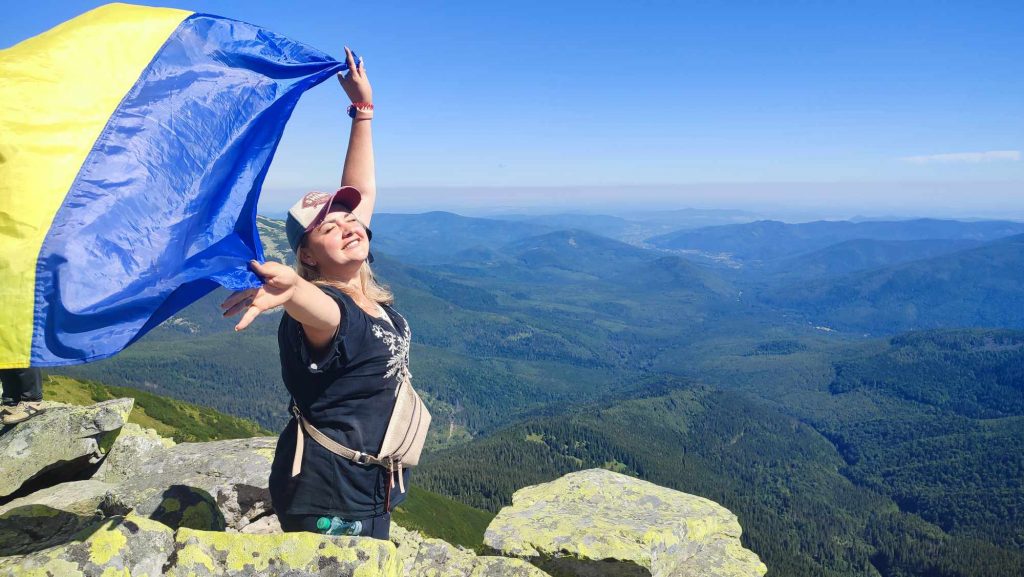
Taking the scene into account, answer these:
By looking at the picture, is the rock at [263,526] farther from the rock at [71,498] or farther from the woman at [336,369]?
the woman at [336,369]

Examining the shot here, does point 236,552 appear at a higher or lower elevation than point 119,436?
higher

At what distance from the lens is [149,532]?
19.5ft

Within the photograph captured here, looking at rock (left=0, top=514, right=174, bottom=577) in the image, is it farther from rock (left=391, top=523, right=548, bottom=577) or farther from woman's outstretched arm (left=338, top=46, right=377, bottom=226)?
woman's outstretched arm (left=338, top=46, right=377, bottom=226)

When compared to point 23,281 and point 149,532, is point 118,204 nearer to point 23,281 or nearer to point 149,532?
point 23,281

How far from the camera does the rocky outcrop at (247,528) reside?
5781 millimetres

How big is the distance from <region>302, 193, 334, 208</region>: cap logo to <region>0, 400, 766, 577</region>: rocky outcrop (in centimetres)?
355

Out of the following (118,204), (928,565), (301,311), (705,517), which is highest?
(118,204)

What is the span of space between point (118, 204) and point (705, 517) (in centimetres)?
1218

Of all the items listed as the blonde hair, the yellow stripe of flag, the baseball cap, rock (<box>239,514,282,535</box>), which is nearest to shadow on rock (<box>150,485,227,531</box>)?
rock (<box>239,514,282,535</box>)

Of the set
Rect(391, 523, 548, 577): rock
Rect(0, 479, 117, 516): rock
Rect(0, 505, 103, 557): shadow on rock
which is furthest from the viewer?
Rect(0, 479, 117, 516): rock

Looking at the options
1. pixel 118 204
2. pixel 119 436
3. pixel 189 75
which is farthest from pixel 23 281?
pixel 119 436

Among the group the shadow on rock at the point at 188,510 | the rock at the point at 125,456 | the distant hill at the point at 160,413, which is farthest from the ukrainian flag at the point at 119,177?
the distant hill at the point at 160,413

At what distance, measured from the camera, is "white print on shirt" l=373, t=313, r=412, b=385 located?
520 centimetres

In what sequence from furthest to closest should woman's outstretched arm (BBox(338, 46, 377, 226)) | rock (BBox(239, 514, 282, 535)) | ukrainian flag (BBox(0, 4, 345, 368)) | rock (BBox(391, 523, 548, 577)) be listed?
rock (BBox(239, 514, 282, 535)), rock (BBox(391, 523, 548, 577)), woman's outstretched arm (BBox(338, 46, 377, 226)), ukrainian flag (BBox(0, 4, 345, 368))
